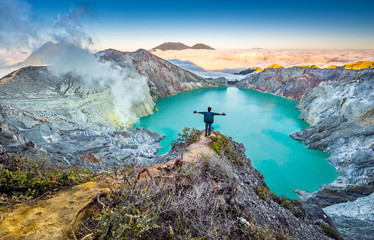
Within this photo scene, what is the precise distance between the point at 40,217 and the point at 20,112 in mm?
20247

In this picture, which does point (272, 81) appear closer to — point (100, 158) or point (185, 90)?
point (185, 90)

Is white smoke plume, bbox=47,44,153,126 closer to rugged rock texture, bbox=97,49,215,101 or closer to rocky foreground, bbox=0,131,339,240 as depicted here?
rugged rock texture, bbox=97,49,215,101

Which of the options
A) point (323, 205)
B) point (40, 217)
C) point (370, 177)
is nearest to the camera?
point (40, 217)

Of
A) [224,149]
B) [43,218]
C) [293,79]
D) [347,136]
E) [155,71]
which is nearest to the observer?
[43,218]

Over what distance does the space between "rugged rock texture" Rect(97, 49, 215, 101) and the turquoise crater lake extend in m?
5.42

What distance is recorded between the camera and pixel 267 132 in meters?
27.3

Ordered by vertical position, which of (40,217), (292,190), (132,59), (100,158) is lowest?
(292,190)

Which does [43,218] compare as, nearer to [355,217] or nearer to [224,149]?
[224,149]

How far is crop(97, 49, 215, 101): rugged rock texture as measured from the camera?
1906 inches

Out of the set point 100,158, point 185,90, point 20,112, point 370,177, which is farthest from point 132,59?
point 370,177

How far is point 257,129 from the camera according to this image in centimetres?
2853

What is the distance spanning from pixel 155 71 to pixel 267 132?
3783cm

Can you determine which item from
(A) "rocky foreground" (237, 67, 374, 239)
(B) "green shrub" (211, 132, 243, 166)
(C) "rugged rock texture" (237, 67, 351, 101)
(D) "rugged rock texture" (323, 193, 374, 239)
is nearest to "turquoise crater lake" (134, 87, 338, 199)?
(A) "rocky foreground" (237, 67, 374, 239)

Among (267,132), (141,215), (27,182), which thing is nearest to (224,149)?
(141,215)
